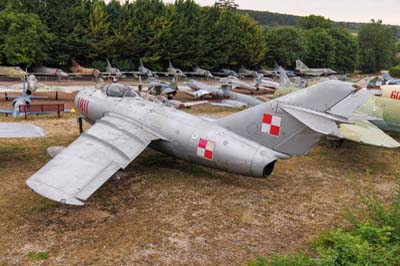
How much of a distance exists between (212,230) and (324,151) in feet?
30.3

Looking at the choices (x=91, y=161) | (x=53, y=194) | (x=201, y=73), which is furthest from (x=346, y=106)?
(x=201, y=73)

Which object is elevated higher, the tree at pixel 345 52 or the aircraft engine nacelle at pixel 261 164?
the tree at pixel 345 52

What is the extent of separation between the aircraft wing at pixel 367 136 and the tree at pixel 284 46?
54242mm

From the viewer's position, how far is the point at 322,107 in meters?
9.80

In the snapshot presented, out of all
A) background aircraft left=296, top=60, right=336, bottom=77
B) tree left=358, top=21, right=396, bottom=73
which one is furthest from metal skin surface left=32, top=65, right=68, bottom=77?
tree left=358, top=21, right=396, bottom=73

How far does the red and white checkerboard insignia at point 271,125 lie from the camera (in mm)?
10099

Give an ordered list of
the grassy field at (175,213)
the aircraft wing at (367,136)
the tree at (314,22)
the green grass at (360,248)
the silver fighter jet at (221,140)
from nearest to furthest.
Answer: the green grass at (360,248) → the grassy field at (175,213) → the silver fighter jet at (221,140) → the aircraft wing at (367,136) → the tree at (314,22)

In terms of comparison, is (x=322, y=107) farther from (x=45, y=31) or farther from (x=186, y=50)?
(x=186, y=50)

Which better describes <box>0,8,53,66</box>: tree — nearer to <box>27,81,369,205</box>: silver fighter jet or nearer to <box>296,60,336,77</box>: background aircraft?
<box>27,81,369,205</box>: silver fighter jet

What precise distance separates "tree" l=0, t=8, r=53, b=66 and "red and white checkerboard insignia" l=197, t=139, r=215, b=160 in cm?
3851

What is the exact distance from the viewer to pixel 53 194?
26.2 feet

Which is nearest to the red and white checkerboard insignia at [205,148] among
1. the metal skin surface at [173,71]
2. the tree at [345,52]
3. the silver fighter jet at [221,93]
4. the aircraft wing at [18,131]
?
the aircraft wing at [18,131]

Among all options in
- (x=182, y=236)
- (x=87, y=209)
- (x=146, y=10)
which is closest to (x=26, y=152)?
(x=87, y=209)

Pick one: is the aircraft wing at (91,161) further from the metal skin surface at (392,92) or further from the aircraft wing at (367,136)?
the metal skin surface at (392,92)
